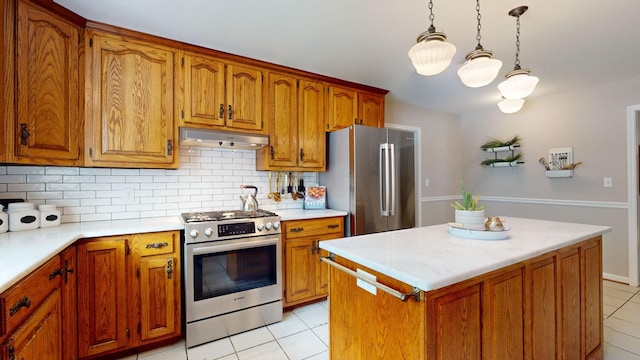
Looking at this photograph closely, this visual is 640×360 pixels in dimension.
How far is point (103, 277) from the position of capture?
185 centimetres

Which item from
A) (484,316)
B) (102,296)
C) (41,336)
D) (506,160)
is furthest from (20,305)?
(506,160)

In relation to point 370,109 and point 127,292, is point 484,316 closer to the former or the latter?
point 127,292

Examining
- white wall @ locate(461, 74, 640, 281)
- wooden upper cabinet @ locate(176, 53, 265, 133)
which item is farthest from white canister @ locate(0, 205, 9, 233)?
white wall @ locate(461, 74, 640, 281)

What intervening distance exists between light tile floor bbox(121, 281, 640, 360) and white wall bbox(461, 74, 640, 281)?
1.17 m

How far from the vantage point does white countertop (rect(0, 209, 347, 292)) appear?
1.12 metres

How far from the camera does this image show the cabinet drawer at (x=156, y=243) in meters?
1.96

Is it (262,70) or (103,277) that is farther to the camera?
(262,70)

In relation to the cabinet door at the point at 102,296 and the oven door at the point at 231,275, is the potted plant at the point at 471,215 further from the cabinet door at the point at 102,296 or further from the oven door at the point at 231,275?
the cabinet door at the point at 102,296

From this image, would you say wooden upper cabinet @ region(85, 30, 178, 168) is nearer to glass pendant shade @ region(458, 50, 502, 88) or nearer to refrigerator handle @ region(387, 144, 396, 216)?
refrigerator handle @ region(387, 144, 396, 216)

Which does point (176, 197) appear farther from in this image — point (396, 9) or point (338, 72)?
point (396, 9)

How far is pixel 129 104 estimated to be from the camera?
2166 millimetres

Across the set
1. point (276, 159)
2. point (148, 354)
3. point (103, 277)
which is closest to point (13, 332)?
point (103, 277)

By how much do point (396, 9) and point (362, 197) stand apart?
1.64 meters

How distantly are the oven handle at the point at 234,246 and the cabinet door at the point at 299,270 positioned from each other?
0.19 metres
